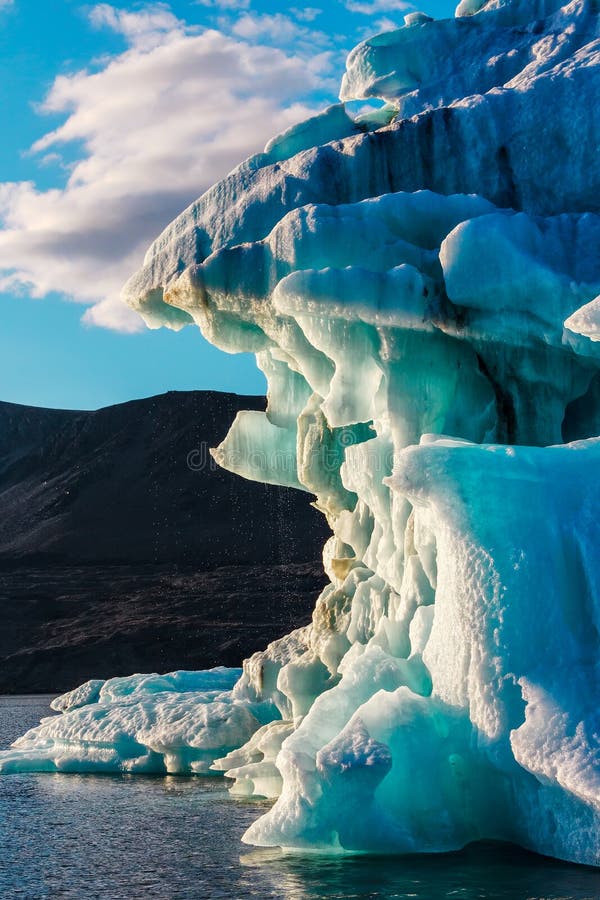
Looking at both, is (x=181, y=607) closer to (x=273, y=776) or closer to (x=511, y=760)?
(x=273, y=776)

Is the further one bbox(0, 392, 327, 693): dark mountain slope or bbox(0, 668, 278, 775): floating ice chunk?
bbox(0, 392, 327, 693): dark mountain slope

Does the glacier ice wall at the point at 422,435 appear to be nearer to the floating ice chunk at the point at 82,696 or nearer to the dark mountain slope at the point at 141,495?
the floating ice chunk at the point at 82,696

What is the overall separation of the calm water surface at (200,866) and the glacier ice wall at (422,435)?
0.27m

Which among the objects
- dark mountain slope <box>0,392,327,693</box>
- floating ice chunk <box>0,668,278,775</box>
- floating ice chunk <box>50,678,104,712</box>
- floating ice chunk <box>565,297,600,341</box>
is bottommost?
floating ice chunk <box>0,668,278,775</box>

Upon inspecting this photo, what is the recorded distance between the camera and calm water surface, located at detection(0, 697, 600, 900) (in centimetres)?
663

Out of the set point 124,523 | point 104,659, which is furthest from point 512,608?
point 124,523

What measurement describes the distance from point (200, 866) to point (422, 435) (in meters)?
3.61

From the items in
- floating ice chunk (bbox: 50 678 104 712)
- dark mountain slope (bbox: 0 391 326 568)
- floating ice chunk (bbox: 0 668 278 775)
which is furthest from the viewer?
dark mountain slope (bbox: 0 391 326 568)

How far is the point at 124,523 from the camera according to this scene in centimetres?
6819

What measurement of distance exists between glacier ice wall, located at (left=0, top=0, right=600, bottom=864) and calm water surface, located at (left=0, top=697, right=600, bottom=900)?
274 mm

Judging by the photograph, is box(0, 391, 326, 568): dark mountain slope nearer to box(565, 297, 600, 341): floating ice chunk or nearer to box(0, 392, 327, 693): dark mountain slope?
box(0, 392, 327, 693): dark mountain slope

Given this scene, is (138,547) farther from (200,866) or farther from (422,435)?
(200,866)

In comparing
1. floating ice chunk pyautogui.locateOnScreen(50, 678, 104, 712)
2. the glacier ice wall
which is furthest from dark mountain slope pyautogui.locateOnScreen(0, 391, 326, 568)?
the glacier ice wall

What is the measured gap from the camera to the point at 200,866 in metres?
7.70
